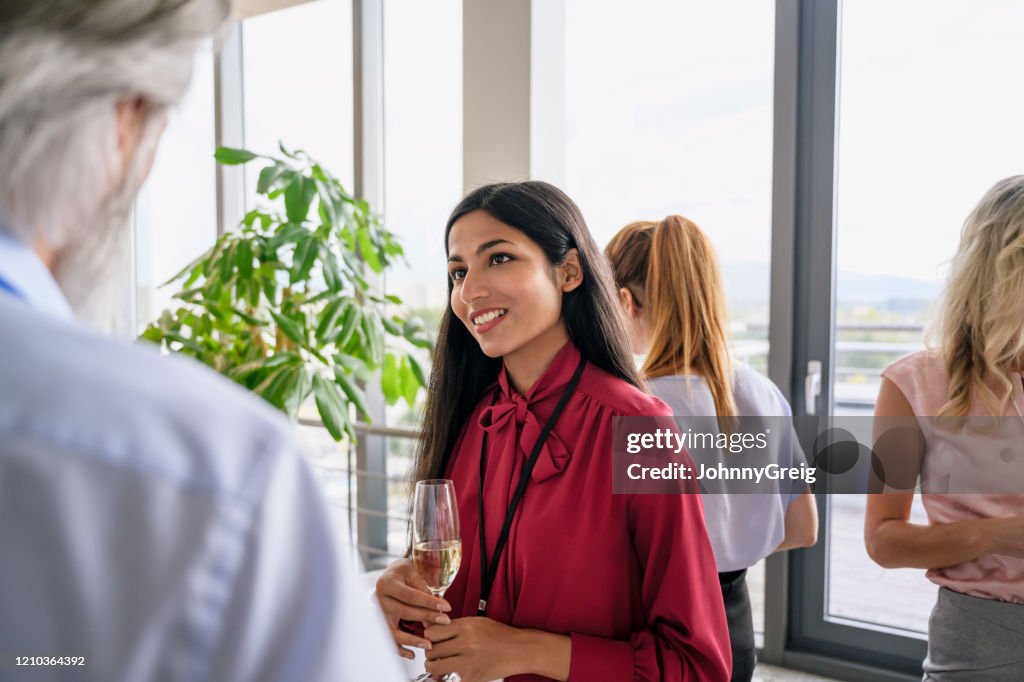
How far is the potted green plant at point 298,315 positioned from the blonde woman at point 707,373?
1.16 m

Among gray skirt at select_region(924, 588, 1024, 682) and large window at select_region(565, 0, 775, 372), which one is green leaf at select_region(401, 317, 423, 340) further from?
gray skirt at select_region(924, 588, 1024, 682)

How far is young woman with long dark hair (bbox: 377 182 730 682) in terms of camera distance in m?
1.21

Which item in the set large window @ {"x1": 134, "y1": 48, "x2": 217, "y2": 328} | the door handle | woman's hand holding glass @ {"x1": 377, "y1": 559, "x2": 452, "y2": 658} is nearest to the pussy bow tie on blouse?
woman's hand holding glass @ {"x1": 377, "y1": 559, "x2": 452, "y2": 658}

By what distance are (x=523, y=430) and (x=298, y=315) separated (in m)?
1.81

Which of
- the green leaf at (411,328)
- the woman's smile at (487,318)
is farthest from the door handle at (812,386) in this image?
the woman's smile at (487,318)

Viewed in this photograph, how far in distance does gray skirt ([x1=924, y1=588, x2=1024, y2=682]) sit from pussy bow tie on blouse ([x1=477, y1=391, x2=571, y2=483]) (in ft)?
2.81

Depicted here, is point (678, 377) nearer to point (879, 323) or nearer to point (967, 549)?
point (967, 549)

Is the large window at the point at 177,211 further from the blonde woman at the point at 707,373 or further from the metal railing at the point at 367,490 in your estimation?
the blonde woman at the point at 707,373

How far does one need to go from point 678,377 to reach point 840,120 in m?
1.61

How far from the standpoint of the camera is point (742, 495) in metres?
1.99

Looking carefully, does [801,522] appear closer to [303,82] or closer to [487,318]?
[487,318]

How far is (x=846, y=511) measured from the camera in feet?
9.79

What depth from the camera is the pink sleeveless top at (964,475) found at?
1481 millimetres

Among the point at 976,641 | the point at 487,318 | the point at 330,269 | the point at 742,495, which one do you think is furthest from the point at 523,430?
the point at 330,269
